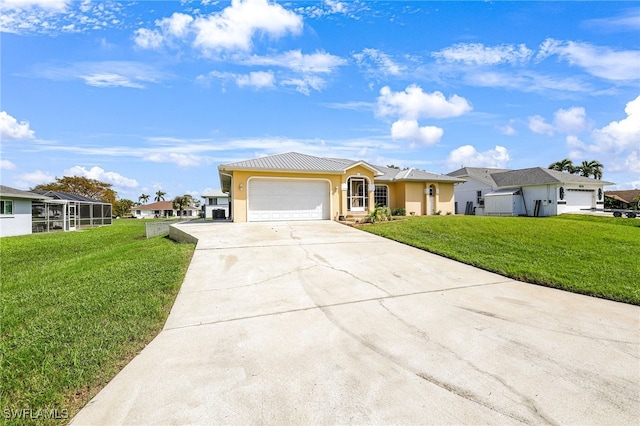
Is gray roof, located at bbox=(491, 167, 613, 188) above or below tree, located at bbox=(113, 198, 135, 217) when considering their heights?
above

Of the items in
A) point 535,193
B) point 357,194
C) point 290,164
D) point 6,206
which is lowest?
point 6,206

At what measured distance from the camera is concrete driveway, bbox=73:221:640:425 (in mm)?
2398

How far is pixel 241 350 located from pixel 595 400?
340cm

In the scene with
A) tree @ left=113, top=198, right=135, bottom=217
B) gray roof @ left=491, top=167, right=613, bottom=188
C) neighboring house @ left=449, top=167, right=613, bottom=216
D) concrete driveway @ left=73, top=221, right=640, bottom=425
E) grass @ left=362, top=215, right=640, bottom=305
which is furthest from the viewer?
tree @ left=113, top=198, right=135, bottom=217

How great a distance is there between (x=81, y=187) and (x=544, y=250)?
62666mm

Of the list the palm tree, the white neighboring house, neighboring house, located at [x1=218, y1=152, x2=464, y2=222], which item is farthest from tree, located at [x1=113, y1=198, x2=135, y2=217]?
the palm tree

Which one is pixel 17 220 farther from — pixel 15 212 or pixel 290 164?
pixel 290 164

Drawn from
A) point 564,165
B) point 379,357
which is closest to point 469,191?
point 564,165

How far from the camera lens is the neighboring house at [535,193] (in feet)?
79.0

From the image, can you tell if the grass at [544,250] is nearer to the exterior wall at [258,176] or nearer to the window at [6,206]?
the exterior wall at [258,176]

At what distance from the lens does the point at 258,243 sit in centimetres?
984

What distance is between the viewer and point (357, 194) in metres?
18.8

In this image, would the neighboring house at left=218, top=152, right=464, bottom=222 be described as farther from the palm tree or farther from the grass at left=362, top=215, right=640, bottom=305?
the palm tree

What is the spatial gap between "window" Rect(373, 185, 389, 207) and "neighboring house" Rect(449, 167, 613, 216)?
11.8 meters
